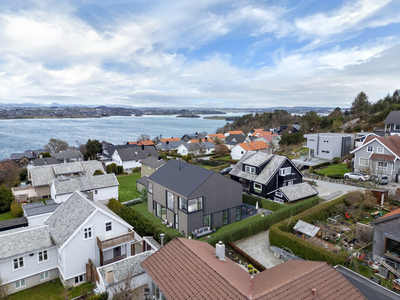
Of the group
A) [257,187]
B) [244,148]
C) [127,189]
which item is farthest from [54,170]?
[244,148]

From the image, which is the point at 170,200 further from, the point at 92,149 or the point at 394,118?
the point at 394,118

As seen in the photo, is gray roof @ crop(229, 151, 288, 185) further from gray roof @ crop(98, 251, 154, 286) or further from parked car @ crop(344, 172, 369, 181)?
gray roof @ crop(98, 251, 154, 286)

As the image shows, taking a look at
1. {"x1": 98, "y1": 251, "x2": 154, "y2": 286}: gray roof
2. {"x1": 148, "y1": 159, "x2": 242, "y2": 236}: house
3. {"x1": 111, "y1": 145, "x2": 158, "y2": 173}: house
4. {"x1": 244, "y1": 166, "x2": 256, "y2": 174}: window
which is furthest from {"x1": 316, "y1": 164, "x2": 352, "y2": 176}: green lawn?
{"x1": 111, "y1": 145, "x2": 158, "y2": 173}: house

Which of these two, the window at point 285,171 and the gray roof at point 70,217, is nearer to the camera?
the gray roof at point 70,217

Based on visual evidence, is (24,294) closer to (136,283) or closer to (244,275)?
(136,283)

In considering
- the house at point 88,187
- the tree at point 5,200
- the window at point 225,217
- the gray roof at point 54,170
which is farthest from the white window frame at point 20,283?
the gray roof at point 54,170

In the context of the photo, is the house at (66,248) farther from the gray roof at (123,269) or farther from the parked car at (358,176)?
the parked car at (358,176)
